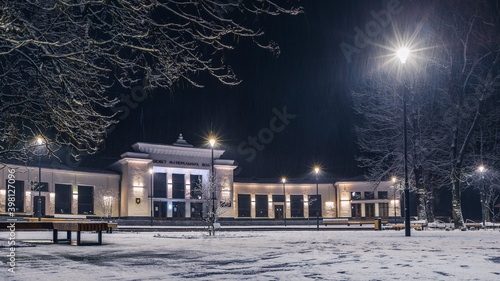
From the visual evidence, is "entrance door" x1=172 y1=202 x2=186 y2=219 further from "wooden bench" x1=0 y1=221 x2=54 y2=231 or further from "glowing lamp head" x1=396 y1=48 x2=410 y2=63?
"wooden bench" x1=0 y1=221 x2=54 y2=231

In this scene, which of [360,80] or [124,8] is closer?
[124,8]

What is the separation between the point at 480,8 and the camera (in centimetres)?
2778

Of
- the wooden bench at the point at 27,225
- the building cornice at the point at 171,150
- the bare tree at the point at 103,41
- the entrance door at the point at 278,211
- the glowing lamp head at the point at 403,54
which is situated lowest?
the entrance door at the point at 278,211

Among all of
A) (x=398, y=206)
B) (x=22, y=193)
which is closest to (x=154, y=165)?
(x=22, y=193)

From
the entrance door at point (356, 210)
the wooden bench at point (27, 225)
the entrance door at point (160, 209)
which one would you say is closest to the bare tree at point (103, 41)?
the wooden bench at point (27, 225)

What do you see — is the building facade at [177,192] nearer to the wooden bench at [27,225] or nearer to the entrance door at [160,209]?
the entrance door at [160,209]

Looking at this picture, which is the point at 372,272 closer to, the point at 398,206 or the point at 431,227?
the point at 431,227

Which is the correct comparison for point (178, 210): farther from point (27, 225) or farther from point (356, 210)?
point (27, 225)

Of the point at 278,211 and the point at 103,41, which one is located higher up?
the point at 103,41

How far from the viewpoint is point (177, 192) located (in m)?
71.0

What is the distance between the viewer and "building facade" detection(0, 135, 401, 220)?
59562 millimetres

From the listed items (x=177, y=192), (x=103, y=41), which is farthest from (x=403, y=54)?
(x=177, y=192)

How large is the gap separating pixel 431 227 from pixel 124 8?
31.0 metres

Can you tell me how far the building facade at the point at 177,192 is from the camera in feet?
195
